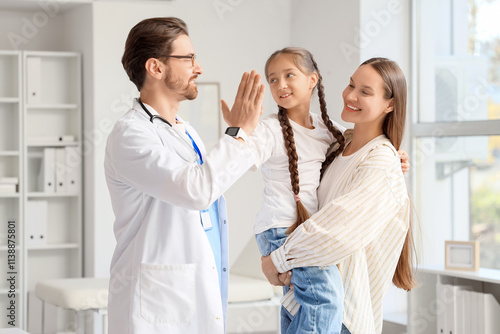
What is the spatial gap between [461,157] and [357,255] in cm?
283

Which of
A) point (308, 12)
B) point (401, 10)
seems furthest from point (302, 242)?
point (308, 12)

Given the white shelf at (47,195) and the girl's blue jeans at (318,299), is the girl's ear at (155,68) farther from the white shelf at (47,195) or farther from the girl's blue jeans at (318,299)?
the white shelf at (47,195)

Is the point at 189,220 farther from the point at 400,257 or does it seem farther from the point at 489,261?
the point at 489,261

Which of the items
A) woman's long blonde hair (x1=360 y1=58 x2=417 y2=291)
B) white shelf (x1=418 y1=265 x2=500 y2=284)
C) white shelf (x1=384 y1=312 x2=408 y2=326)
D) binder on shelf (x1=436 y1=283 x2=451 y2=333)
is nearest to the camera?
woman's long blonde hair (x1=360 y1=58 x2=417 y2=291)

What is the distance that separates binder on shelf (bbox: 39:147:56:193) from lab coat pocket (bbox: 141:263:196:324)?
3722 mm

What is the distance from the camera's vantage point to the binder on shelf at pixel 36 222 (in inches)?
211

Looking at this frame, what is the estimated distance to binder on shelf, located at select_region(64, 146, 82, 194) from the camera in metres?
5.43

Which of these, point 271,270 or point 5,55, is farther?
point 5,55

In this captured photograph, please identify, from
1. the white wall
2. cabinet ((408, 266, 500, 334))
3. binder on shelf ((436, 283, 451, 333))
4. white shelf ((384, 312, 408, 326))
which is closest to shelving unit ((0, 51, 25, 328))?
the white wall

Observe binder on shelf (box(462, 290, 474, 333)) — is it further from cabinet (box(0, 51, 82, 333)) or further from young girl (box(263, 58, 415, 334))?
cabinet (box(0, 51, 82, 333))

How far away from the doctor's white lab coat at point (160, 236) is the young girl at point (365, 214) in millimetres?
257

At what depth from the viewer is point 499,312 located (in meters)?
3.91

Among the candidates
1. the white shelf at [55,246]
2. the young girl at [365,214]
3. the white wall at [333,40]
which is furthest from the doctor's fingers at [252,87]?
the white shelf at [55,246]

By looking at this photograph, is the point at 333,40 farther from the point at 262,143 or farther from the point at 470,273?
the point at 262,143
